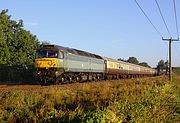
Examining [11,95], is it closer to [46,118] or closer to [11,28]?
[46,118]

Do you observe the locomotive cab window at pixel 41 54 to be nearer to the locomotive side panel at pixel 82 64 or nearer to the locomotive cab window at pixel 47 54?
the locomotive cab window at pixel 47 54

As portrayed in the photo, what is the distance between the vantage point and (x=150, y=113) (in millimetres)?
13500

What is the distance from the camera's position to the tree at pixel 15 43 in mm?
51906

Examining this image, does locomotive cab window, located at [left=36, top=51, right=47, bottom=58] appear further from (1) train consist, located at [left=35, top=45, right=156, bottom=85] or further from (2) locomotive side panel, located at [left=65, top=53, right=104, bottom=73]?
(2) locomotive side panel, located at [left=65, top=53, right=104, bottom=73]

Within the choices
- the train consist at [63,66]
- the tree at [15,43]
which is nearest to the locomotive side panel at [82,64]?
→ the train consist at [63,66]

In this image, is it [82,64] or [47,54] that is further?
[82,64]

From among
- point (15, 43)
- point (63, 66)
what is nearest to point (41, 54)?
point (63, 66)

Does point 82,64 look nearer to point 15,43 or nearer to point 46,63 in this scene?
point 46,63

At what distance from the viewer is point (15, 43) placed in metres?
54.6

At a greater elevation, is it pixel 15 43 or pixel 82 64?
pixel 15 43

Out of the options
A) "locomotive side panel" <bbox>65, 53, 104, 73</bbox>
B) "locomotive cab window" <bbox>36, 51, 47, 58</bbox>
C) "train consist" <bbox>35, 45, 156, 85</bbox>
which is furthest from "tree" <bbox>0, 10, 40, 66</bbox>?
"locomotive cab window" <bbox>36, 51, 47, 58</bbox>

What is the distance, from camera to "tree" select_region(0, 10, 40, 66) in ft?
170

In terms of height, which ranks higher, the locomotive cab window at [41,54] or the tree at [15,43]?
the tree at [15,43]

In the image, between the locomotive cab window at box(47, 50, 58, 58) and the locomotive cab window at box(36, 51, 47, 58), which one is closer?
the locomotive cab window at box(47, 50, 58, 58)
